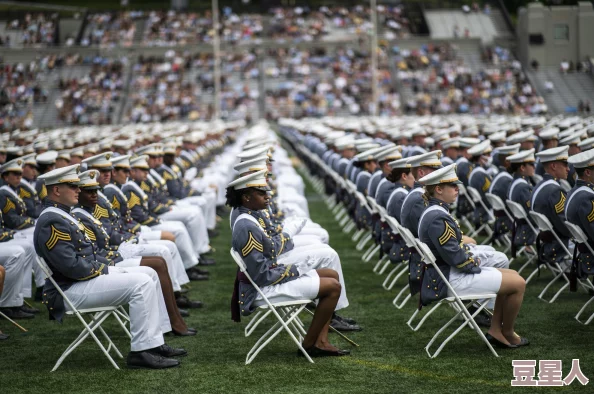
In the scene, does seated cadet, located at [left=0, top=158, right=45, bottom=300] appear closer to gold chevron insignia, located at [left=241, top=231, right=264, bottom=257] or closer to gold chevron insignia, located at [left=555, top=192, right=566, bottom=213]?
gold chevron insignia, located at [left=241, top=231, right=264, bottom=257]

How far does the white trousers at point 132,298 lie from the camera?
752 centimetres

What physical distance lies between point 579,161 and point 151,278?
4.15 m

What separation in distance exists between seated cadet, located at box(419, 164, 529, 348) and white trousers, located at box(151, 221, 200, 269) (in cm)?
412

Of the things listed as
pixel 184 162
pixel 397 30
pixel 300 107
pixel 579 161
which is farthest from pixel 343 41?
pixel 579 161

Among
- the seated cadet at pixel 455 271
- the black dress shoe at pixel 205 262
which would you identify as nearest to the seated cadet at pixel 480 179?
the black dress shoe at pixel 205 262

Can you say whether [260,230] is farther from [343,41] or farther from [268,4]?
[268,4]

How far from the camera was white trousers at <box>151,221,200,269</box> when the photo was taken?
11172 mm

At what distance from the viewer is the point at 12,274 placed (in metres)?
9.75

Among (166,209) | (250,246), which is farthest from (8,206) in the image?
(250,246)

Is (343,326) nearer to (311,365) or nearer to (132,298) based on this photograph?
(311,365)

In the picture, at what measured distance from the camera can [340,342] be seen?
27.8 feet

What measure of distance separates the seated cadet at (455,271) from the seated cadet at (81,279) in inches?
90.0

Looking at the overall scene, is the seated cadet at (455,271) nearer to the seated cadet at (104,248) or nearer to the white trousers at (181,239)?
the seated cadet at (104,248)

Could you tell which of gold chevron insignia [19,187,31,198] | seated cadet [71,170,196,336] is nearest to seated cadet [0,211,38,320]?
seated cadet [71,170,196,336]
